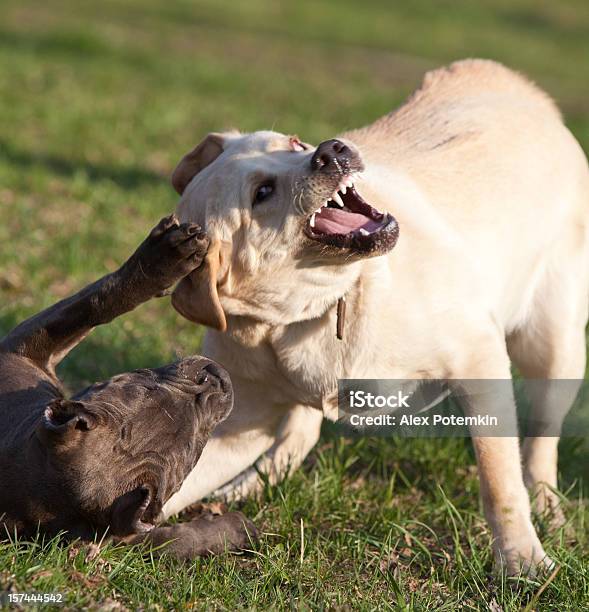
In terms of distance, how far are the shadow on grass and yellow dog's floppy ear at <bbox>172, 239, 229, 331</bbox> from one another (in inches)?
178

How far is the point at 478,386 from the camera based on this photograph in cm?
393

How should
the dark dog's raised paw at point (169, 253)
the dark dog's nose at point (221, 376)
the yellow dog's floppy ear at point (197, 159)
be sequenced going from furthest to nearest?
the yellow dog's floppy ear at point (197, 159) < the dark dog's nose at point (221, 376) < the dark dog's raised paw at point (169, 253)

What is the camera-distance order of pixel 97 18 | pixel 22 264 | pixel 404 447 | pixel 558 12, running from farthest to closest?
1. pixel 558 12
2. pixel 97 18
3. pixel 22 264
4. pixel 404 447

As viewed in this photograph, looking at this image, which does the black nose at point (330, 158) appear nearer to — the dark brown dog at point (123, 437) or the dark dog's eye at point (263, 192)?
the dark dog's eye at point (263, 192)

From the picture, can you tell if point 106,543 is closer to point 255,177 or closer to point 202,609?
point 202,609

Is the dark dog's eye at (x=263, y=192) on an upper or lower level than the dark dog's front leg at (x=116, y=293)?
upper

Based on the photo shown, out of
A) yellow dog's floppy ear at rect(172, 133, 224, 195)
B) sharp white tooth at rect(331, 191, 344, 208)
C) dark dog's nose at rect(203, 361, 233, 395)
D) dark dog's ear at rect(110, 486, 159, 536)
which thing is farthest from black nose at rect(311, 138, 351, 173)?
dark dog's ear at rect(110, 486, 159, 536)

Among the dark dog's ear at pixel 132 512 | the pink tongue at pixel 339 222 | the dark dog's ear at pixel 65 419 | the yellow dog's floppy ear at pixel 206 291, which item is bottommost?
the dark dog's ear at pixel 132 512

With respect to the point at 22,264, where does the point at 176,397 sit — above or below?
above

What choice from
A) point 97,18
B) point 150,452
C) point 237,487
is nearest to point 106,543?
point 150,452

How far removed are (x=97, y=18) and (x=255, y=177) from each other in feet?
53.8

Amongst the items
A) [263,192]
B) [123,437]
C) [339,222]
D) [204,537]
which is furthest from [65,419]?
[339,222]

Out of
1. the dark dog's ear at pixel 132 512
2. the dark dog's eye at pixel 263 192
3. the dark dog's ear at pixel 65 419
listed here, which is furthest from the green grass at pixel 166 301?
the dark dog's eye at pixel 263 192

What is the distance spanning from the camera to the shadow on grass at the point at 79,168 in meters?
8.16
